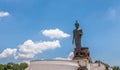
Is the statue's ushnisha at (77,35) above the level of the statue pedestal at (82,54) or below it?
above

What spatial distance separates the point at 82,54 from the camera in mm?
33219

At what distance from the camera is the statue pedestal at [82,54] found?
1270 inches

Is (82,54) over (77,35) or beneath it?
beneath

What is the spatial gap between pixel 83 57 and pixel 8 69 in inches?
653

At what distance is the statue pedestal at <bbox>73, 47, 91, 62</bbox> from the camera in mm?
32259

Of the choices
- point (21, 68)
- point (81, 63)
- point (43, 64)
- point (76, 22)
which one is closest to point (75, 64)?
point (81, 63)

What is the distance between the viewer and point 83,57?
3222cm

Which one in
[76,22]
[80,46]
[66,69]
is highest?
[76,22]

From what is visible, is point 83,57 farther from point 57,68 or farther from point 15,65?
point 15,65

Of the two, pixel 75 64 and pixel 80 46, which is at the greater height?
pixel 80 46

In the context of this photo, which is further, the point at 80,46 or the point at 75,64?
the point at 80,46

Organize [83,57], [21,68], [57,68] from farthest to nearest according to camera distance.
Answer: [21,68], [83,57], [57,68]

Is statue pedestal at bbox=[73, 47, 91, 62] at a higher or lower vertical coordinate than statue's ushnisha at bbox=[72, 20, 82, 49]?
lower

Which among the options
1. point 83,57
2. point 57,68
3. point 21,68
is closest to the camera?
point 57,68
